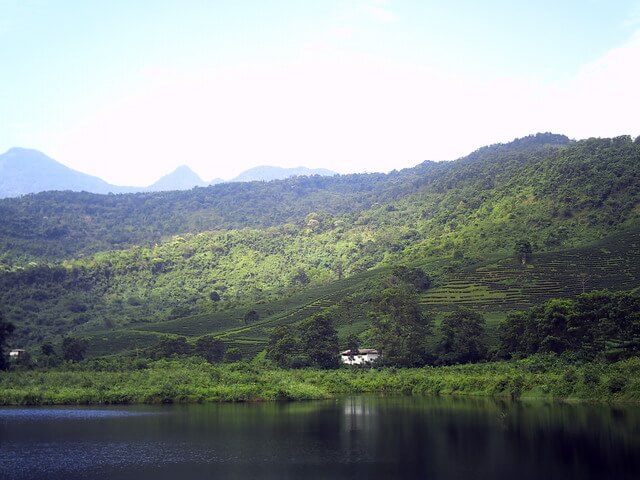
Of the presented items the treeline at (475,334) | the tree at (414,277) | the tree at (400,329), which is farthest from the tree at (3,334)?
the tree at (414,277)

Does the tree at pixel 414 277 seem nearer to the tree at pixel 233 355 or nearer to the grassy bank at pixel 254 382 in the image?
the grassy bank at pixel 254 382

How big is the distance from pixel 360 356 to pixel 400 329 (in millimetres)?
6522

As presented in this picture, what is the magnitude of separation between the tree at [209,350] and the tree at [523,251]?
40.5 m

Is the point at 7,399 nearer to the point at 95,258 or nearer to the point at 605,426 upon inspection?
the point at 605,426

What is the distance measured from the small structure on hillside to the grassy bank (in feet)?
29.6

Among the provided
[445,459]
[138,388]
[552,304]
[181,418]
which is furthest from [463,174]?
[445,459]

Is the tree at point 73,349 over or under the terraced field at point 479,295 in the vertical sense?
under

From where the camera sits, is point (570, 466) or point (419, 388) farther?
point (419, 388)

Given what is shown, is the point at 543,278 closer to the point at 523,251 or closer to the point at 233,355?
the point at 523,251

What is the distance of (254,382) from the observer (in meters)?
68.7

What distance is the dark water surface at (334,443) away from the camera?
99.7 feet

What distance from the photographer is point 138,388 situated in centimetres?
6569

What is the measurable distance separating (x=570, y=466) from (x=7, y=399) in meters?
51.0

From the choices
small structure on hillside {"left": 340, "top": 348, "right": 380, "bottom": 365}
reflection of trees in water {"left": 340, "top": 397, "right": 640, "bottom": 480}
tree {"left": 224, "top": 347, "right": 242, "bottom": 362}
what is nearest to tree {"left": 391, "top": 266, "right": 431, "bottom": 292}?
small structure on hillside {"left": 340, "top": 348, "right": 380, "bottom": 365}
